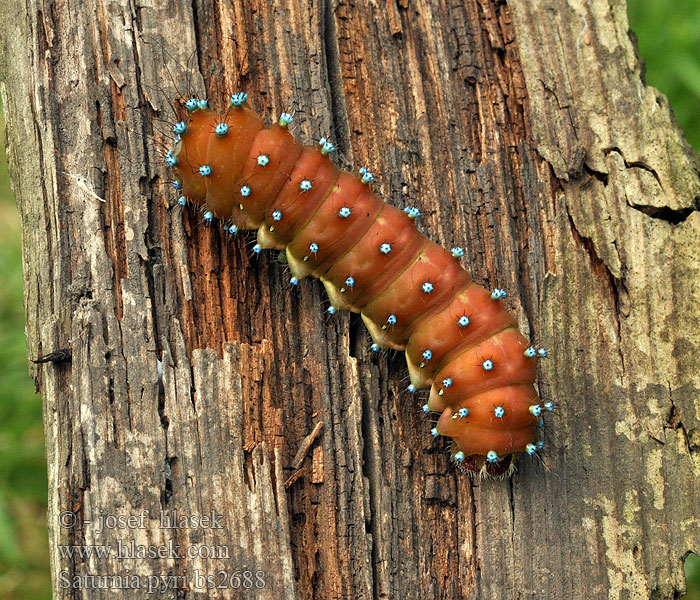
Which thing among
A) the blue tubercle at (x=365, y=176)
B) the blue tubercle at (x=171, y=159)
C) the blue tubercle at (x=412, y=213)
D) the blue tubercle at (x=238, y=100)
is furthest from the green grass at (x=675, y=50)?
the blue tubercle at (x=171, y=159)

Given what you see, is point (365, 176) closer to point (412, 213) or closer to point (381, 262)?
point (412, 213)

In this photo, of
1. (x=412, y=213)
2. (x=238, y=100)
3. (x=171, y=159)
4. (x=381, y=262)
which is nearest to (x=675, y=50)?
(x=412, y=213)

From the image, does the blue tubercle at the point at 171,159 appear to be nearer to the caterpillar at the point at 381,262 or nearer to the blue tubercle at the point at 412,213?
the caterpillar at the point at 381,262

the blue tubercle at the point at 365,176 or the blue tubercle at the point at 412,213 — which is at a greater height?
the blue tubercle at the point at 365,176

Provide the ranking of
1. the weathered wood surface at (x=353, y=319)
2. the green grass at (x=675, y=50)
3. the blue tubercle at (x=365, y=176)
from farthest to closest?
the green grass at (x=675, y=50), the blue tubercle at (x=365, y=176), the weathered wood surface at (x=353, y=319)

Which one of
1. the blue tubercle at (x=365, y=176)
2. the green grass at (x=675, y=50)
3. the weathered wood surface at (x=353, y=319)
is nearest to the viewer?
the weathered wood surface at (x=353, y=319)

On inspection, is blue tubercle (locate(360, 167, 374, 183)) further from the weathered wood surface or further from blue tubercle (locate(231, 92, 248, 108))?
blue tubercle (locate(231, 92, 248, 108))
